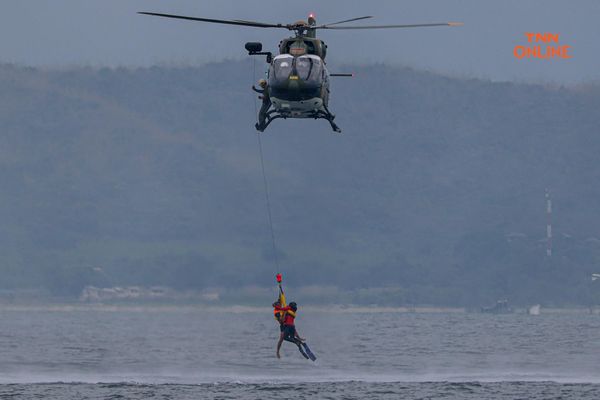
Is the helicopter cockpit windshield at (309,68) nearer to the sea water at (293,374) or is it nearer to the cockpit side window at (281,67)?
the cockpit side window at (281,67)

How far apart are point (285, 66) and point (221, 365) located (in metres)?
33.2

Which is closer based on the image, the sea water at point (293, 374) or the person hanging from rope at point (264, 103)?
the person hanging from rope at point (264, 103)

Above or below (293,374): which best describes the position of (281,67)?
above

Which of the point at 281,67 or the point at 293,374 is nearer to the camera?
the point at 281,67

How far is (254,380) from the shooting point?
219ft

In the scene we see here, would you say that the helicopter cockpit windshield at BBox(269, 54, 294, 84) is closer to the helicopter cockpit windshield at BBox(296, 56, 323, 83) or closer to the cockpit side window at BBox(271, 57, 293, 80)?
the cockpit side window at BBox(271, 57, 293, 80)

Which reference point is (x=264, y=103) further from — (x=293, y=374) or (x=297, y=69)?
(x=293, y=374)

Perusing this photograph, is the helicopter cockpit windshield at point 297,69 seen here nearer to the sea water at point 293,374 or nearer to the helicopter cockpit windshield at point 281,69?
the helicopter cockpit windshield at point 281,69

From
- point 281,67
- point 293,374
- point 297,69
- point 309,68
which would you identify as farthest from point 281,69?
point 293,374

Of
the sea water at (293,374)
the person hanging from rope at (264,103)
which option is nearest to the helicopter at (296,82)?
the person hanging from rope at (264,103)

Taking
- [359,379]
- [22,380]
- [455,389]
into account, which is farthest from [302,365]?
[22,380]

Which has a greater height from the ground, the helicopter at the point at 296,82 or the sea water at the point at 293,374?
the helicopter at the point at 296,82

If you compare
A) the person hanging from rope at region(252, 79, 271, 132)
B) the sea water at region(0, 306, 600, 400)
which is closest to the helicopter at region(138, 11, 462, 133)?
the person hanging from rope at region(252, 79, 271, 132)

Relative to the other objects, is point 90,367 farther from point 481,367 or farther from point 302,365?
point 481,367
